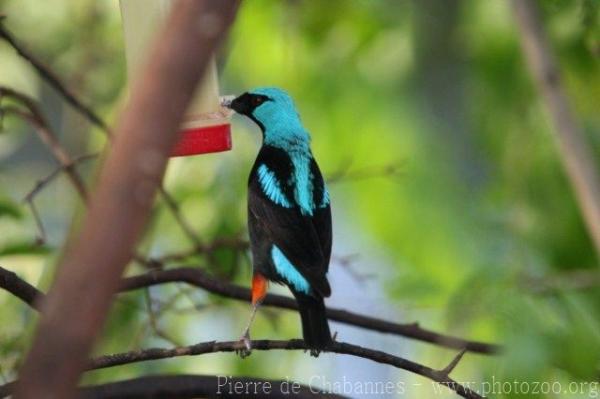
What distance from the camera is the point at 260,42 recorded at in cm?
414

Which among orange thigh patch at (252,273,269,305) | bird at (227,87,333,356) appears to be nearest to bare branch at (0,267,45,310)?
bird at (227,87,333,356)

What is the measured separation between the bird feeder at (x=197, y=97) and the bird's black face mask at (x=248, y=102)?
0.22 m

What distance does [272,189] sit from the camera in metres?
2.59

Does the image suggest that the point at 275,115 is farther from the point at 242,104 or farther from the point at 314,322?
the point at 314,322

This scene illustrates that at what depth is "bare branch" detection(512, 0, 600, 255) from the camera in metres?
2.42

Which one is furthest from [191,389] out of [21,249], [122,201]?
[122,201]

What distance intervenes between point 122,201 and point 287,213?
4.80 ft

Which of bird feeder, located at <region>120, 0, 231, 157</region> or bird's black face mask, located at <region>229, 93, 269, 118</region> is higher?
bird's black face mask, located at <region>229, 93, 269, 118</region>

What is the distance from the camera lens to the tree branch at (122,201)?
1.10m

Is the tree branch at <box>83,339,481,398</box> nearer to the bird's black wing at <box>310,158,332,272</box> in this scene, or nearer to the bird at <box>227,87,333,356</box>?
the bird at <box>227,87,333,356</box>

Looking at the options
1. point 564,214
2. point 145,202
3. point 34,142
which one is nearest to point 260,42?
point 564,214

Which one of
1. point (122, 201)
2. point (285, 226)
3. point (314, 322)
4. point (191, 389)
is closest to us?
point (122, 201)

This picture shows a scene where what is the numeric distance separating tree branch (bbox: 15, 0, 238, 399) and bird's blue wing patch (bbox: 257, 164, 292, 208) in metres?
1.35

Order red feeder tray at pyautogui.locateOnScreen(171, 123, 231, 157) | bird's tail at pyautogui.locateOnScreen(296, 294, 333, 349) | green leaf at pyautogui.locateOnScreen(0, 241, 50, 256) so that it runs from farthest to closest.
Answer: green leaf at pyautogui.locateOnScreen(0, 241, 50, 256), bird's tail at pyautogui.locateOnScreen(296, 294, 333, 349), red feeder tray at pyautogui.locateOnScreen(171, 123, 231, 157)
